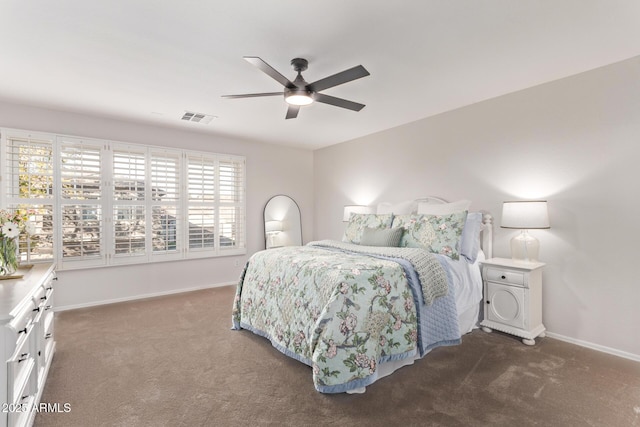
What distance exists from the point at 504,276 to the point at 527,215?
2.07ft

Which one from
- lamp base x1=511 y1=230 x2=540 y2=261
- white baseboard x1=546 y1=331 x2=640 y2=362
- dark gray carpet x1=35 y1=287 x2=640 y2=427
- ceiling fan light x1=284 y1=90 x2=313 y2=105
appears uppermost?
ceiling fan light x1=284 y1=90 x2=313 y2=105

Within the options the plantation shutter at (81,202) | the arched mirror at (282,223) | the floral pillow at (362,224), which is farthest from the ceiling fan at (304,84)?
the arched mirror at (282,223)

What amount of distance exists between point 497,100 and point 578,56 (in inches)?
37.4

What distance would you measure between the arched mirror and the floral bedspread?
8.70 feet

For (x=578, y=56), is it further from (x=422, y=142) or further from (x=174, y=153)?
(x=174, y=153)

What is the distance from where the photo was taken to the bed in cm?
217

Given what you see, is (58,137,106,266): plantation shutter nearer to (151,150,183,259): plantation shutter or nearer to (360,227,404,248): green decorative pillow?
(151,150,183,259): plantation shutter

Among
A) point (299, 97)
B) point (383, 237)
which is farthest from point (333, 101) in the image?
point (383, 237)

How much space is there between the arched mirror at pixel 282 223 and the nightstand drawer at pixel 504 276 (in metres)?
3.54

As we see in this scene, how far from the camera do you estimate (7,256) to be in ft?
7.42

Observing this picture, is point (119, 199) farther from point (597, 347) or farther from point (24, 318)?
point (597, 347)

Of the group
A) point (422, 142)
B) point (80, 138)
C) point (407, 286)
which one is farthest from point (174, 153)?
point (407, 286)

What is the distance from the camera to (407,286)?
2506 millimetres

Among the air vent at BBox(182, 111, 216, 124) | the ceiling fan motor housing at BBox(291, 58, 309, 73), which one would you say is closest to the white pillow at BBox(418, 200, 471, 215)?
the ceiling fan motor housing at BBox(291, 58, 309, 73)
